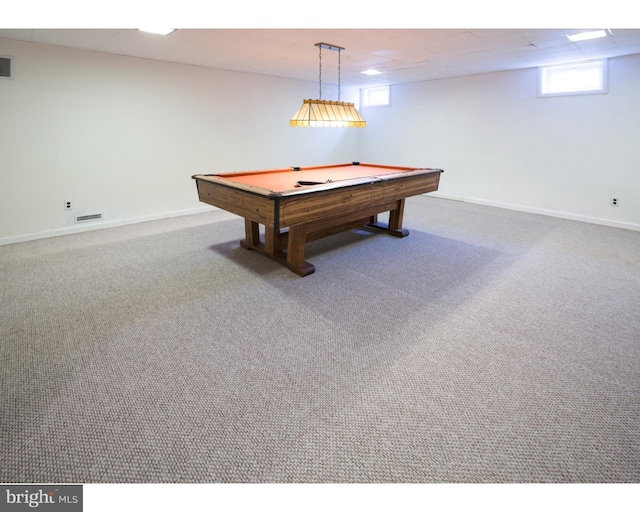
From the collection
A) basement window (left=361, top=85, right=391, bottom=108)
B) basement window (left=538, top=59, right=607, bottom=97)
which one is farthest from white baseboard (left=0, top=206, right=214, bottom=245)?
basement window (left=538, top=59, right=607, bottom=97)

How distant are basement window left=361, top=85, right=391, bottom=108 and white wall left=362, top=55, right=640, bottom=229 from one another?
0.71 feet

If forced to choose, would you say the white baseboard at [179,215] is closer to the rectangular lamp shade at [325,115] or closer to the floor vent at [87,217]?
the floor vent at [87,217]

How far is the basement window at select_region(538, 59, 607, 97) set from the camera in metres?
4.62

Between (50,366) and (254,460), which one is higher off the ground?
(50,366)

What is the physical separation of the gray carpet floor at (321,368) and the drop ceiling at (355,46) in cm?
208

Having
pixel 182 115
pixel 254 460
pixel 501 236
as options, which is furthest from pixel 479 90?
pixel 254 460

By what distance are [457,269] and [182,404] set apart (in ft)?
8.49

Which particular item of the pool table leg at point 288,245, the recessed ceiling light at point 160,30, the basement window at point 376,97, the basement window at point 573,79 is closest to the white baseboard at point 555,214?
the basement window at point 573,79

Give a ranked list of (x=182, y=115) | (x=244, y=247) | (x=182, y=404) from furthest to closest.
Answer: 1. (x=182, y=115)
2. (x=244, y=247)
3. (x=182, y=404)

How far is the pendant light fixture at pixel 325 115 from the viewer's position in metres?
3.40

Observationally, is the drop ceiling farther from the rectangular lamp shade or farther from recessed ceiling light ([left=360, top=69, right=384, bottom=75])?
the rectangular lamp shade

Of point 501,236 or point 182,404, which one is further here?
point 501,236

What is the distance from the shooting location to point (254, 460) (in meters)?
1.45

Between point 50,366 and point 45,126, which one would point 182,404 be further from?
point 45,126
